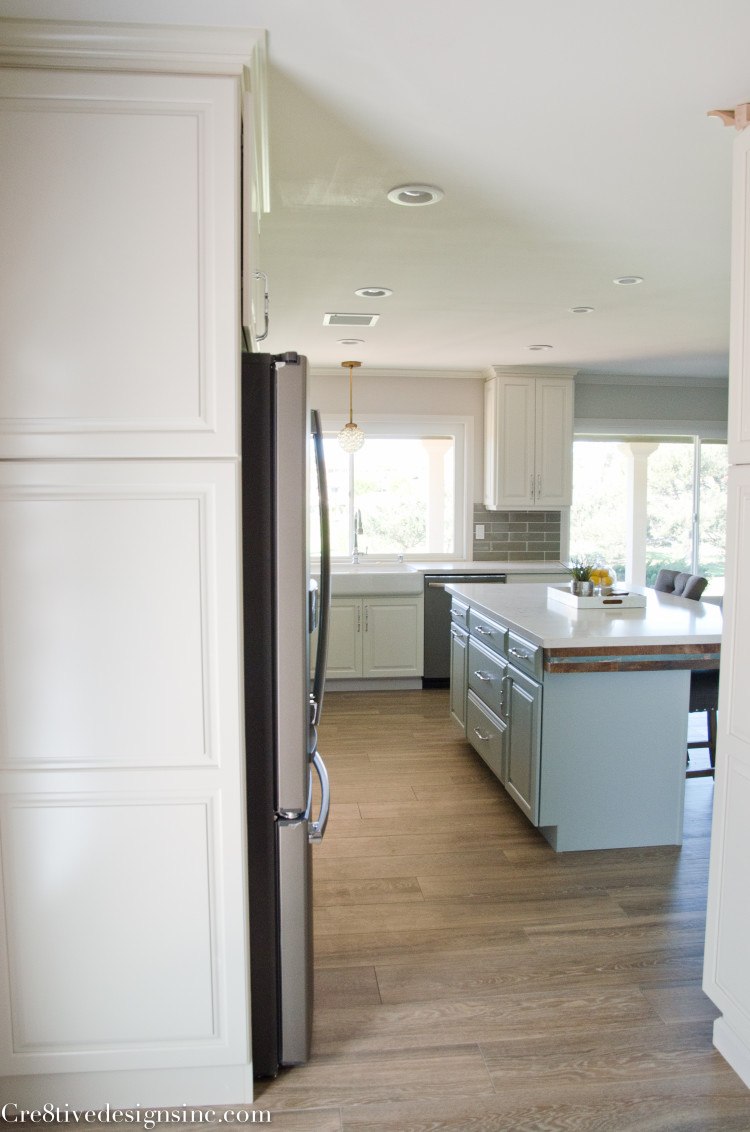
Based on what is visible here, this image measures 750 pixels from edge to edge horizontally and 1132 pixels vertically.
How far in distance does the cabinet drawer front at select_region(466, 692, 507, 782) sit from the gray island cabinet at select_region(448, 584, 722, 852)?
0.68 ft

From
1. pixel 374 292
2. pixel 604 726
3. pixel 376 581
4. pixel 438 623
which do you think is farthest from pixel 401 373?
pixel 604 726

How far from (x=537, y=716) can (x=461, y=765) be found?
1229 millimetres

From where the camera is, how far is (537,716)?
10.2 feet

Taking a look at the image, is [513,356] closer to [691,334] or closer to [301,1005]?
[691,334]

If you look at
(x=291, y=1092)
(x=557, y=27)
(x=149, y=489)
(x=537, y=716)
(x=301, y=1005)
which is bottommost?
(x=291, y=1092)

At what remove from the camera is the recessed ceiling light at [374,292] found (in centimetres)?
365

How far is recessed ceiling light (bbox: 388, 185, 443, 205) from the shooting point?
2443 mm

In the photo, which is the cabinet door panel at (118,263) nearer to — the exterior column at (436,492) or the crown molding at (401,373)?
the crown molding at (401,373)

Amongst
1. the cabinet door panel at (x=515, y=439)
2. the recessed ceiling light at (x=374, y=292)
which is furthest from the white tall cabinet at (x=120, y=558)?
the cabinet door panel at (x=515, y=439)

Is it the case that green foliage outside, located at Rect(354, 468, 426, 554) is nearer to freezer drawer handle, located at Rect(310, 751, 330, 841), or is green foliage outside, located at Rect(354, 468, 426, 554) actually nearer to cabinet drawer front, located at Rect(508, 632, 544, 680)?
cabinet drawer front, located at Rect(508, 632, 544, 680)

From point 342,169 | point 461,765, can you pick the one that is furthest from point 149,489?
point 461,765

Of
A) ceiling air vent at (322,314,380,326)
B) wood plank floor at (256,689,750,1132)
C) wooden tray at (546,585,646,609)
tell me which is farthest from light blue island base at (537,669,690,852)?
ceiling air vent at (322,314,380,326)

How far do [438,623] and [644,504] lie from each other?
2049mm

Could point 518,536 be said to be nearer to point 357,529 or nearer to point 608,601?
point 357,529
